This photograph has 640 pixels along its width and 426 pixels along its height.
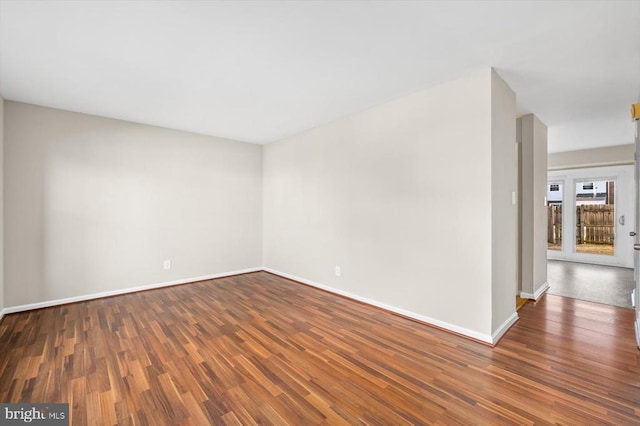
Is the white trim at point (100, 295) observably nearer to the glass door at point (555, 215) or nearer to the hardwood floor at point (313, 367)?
the hardwood floor at point (313, 367)

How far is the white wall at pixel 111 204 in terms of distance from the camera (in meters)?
3.30

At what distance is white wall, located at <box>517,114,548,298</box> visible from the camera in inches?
144

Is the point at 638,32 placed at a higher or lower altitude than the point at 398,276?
higher

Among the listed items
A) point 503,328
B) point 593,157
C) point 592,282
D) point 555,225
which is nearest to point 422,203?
point 503,328

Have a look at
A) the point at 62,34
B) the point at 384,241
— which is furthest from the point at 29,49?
the point at 384,241

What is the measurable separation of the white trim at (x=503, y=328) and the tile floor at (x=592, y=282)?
160 cm

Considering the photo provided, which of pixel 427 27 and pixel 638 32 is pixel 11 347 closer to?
pixel 427 27

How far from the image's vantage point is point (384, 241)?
10.9ft

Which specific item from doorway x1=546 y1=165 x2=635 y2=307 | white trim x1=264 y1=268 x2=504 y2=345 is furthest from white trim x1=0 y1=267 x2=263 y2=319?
doorway x1=546 y1=165 x2=635 y2=307

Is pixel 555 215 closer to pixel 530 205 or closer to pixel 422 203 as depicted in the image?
pixel 530 205

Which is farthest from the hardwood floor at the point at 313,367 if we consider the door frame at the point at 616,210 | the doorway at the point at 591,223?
the door frame at the point at 616,210

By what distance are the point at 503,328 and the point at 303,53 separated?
10.1 feet

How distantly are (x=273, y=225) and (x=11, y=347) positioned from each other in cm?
345

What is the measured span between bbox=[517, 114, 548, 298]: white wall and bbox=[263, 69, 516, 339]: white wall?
3.40 ft
